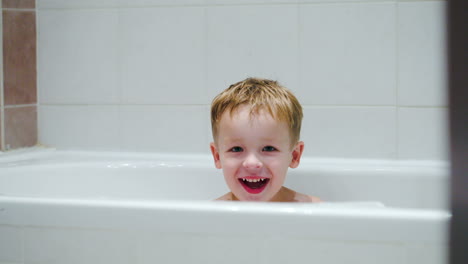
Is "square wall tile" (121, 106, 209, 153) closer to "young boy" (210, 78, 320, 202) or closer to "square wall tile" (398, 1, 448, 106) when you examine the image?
"young boy" (210, 78, 320, 202)

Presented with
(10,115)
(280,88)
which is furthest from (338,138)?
(10,115)

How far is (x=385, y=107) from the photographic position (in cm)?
162

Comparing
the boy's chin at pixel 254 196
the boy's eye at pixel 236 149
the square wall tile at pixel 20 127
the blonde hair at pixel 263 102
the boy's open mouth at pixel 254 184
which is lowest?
the boy's chin at pixel 254 196

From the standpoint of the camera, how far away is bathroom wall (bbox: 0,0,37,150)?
67.6 inches

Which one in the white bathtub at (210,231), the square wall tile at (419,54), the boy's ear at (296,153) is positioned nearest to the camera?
the white bathtub at (210,231)

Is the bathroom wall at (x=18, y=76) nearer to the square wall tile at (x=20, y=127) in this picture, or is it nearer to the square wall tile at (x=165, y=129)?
the square wall tile at (x=20, y=127)

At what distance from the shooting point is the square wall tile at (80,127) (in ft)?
5.93

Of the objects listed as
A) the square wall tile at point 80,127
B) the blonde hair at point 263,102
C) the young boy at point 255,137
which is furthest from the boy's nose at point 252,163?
the square wall tile at point 80,127

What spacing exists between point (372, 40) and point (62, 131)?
1.06m

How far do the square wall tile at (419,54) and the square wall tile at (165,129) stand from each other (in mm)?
623

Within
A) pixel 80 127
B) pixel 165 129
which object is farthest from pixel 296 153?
pixel 80 127

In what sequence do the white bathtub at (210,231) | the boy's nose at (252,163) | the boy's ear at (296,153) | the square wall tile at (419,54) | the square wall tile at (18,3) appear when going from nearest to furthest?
the white bathtub at (210,231)
the boy's nose at (252,163)
the boy's ear at (296,153)
the square wall tile at (419,54)
the square wall tile at (18,3)

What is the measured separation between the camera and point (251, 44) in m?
1.69

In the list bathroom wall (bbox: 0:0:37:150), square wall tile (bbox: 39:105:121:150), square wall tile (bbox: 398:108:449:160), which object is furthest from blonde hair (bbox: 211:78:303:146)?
bathroom wall (bbox: 0:0:37:150)
